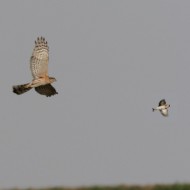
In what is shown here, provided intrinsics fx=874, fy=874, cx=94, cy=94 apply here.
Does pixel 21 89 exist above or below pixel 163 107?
Answer: below

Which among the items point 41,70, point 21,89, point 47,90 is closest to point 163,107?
point 47,90

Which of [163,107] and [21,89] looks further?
[163,107]

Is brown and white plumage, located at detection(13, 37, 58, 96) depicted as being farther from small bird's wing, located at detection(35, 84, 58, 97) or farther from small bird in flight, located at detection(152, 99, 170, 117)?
small bird in flight, located at detection(152, 99, 170, 117)

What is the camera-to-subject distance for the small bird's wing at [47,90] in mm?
20672

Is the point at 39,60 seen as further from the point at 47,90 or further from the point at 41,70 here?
the point at 47,90

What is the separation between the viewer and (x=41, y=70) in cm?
2042

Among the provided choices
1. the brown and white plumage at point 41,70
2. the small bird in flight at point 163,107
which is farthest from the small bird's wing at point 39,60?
the small bird in flight at point 163,107

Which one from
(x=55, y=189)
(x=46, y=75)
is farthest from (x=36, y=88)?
(x=55, y=189)

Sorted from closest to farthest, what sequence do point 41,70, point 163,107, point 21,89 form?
1. point 21,89
2. point 41,70
3. point 163,107

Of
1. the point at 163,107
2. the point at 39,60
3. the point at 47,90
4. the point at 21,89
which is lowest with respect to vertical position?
the point at 21,89

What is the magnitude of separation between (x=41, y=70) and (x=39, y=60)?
255 millimetres

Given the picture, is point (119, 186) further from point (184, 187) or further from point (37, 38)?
point (37, 38)

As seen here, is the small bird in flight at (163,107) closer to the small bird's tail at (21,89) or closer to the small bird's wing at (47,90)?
the small bird's wing at (47,90)

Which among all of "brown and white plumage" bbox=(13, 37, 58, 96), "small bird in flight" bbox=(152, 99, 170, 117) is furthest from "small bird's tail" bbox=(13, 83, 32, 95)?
"small bird in flight" bbox=(152, 99, 170, 117)
